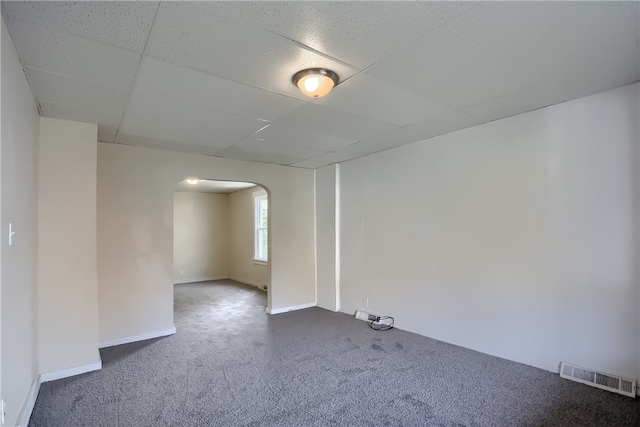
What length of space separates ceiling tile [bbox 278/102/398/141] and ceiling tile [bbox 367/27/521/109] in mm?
705

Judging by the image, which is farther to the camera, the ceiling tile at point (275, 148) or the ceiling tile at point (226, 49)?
the ceiling tile at point (275, 148)

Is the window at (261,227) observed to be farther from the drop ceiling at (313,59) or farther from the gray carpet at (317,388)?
A: the drop ceiling at (313,59)

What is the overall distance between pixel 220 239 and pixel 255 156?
4.81 metres

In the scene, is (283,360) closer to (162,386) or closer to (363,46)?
(162,386)

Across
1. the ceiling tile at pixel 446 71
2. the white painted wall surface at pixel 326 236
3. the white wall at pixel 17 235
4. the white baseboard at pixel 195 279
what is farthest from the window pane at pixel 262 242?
the ceiling tile at pixel 446 71

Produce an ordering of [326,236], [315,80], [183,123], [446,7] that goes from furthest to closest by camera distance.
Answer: [326,236]
[183,123]
[315,80]
[446,7]

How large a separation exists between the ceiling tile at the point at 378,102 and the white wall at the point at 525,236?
840mm

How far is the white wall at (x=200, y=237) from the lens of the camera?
8273 mm

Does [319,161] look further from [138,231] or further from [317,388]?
[317,388]

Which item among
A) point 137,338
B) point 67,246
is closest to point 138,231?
point 67,246

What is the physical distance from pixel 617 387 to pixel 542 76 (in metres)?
2.40

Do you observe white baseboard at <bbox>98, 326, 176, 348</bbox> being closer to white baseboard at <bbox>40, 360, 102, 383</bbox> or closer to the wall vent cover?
white baseboard at <bbox>40, 360, 102, 383</bbox>

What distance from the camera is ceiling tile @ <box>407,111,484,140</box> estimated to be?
3152 millimetres

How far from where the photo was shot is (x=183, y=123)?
10.5 feet
